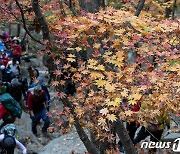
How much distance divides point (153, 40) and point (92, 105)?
1297mm

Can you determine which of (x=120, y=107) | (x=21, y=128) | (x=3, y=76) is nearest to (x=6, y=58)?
(x=3, y=76)

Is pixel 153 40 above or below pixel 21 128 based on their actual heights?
above

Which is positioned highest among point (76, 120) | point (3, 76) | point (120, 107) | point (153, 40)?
point (153, 40)

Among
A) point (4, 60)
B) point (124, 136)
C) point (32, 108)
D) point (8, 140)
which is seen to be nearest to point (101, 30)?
point (124, 136)

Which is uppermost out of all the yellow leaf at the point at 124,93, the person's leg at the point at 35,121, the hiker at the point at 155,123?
the yellow leaf at the point at 124,93

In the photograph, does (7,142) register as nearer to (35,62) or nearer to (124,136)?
(124,136)

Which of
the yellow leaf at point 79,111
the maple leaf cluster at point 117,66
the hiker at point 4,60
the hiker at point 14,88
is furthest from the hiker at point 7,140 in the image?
the hiker at point 4,60

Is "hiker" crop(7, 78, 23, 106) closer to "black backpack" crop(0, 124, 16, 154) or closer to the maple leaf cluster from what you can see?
"black backpack" crop(0, 124, 16, 154)

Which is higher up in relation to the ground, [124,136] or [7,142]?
[124,136]

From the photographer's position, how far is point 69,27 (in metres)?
4.12

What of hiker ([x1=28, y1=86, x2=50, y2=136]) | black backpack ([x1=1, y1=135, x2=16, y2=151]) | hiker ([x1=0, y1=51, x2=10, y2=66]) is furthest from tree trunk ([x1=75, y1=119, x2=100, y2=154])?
hiker ([x1=0, y1=51, x2=10, y2=66])

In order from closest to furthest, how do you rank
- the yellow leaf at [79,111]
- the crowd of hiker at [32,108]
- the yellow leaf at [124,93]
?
the yellow leaf at [124,93] → the yellow leaf at [79,111] → the crowd of hiker at [32,108]

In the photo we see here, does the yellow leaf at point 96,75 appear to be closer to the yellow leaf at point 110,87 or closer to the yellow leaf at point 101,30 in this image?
the yellow leaf at point 110,87

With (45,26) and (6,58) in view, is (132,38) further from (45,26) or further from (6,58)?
(6,58)
